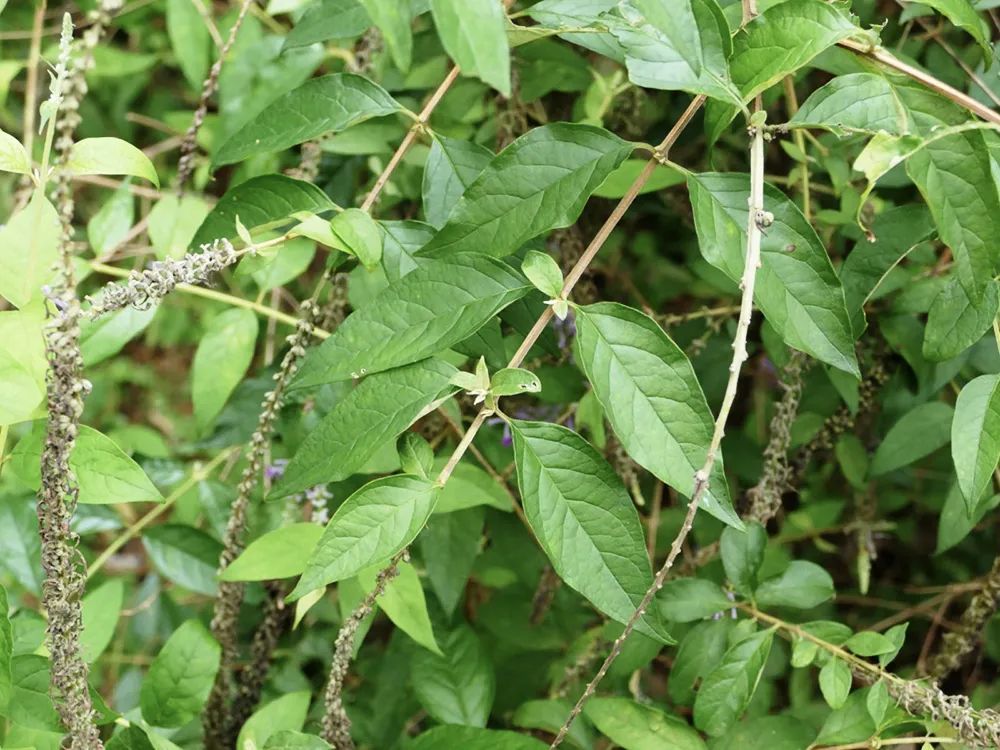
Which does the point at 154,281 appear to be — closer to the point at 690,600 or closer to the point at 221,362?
the point at 221,362

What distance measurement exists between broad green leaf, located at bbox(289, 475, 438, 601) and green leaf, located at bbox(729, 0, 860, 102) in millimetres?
457

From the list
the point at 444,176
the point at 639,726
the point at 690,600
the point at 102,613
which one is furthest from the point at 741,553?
the point at 102,613

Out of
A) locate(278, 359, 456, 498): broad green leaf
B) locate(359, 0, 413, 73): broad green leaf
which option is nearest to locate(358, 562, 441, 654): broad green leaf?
locate(278, 359, 456, 498): broad green leaf

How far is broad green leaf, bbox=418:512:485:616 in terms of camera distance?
1.23 metres

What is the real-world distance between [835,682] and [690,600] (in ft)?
0.58

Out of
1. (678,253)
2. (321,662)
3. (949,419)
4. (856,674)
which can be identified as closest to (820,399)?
(949,419)

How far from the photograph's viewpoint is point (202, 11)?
161cm

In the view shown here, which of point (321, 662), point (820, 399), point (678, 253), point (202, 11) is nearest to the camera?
point (820, 399)

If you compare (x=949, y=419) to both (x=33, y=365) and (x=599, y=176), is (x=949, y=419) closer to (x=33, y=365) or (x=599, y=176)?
(x=599, y=176)

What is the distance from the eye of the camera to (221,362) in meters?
1.20

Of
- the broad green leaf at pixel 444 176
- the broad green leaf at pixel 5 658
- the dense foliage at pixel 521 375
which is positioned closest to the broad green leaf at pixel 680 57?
the dense foliage at pixel 521 375

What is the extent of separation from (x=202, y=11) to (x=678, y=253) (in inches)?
38.2

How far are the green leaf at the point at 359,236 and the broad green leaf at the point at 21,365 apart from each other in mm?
282

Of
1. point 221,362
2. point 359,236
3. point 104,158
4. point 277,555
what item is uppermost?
point 104,158
